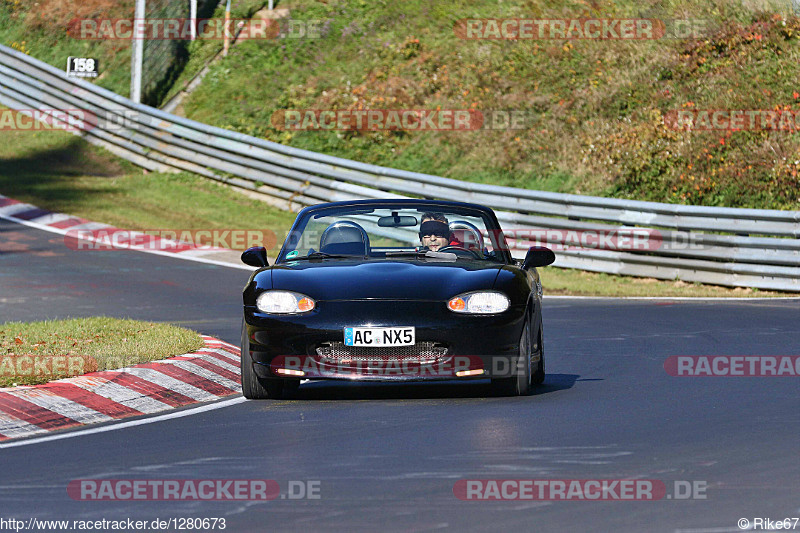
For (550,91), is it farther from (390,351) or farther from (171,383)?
(390,351)

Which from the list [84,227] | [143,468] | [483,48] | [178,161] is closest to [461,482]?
[143,468]

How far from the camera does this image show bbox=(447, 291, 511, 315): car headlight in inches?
351

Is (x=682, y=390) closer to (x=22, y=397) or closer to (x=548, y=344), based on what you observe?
(x=548, y=344)

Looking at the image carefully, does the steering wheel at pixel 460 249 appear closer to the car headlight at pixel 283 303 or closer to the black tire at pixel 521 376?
the black tire at pixel 521 376

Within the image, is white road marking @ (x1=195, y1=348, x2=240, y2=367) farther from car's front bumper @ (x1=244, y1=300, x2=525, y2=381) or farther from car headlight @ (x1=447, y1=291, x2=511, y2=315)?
car headlight @ (x1=447, y1=291, x2=511, y2=315)

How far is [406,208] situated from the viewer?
1027 cm

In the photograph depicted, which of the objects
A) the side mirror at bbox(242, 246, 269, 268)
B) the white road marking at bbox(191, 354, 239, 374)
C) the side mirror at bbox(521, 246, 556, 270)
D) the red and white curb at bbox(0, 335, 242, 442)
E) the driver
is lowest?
the white road marking at bbox(191, 354, 239, 374)

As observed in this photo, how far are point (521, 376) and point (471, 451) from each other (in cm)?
233

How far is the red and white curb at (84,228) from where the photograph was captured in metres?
21.0

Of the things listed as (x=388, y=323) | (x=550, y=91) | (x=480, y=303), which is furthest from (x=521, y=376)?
(x=550, y=91)

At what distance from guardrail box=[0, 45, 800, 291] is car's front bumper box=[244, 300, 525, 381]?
10684mm

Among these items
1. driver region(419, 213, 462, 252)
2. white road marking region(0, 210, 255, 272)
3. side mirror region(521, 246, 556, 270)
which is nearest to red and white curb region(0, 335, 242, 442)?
driver region(419, 213, 462, 252)

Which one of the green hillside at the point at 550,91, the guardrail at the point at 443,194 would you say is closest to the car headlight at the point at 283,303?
the guardrail at the point at 443,194

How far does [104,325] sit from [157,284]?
5.44 meters
